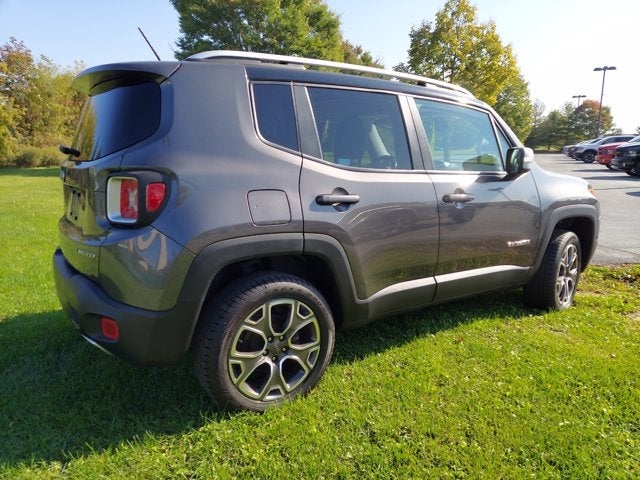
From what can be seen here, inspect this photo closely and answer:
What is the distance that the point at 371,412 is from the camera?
2352mm

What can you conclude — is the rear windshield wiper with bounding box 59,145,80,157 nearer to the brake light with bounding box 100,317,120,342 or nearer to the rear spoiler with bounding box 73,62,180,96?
the rear spoiler with bounding box 73,62,180,96

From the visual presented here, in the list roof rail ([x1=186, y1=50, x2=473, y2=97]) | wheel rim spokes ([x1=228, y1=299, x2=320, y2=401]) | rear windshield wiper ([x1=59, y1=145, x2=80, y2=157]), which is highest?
roof rail ([x1=186, y1=50, x2=473, y2=97])

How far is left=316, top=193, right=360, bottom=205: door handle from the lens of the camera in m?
2.32

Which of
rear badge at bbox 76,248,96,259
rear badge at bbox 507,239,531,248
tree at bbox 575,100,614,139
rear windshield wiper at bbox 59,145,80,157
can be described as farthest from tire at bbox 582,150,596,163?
tree at bbox 575,100,614,139

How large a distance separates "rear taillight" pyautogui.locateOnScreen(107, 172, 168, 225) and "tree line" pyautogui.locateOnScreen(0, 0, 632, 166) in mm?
20669

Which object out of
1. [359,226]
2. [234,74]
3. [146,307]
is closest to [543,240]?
[359,226]

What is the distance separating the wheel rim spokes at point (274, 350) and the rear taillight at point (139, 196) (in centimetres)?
72

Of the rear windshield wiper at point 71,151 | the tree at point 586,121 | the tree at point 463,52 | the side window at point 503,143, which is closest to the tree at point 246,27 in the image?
the tree at point 463,52

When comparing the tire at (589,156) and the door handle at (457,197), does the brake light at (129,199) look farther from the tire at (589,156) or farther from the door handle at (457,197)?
the tire at (589,156)

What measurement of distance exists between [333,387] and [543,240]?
2217 mm

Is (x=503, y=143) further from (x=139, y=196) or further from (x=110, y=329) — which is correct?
(x=110, y=329)

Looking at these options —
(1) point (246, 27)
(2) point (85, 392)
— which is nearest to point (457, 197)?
(2) point (85, 392)

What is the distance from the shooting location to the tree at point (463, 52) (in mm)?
23766

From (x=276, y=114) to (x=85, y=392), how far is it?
1957mm
